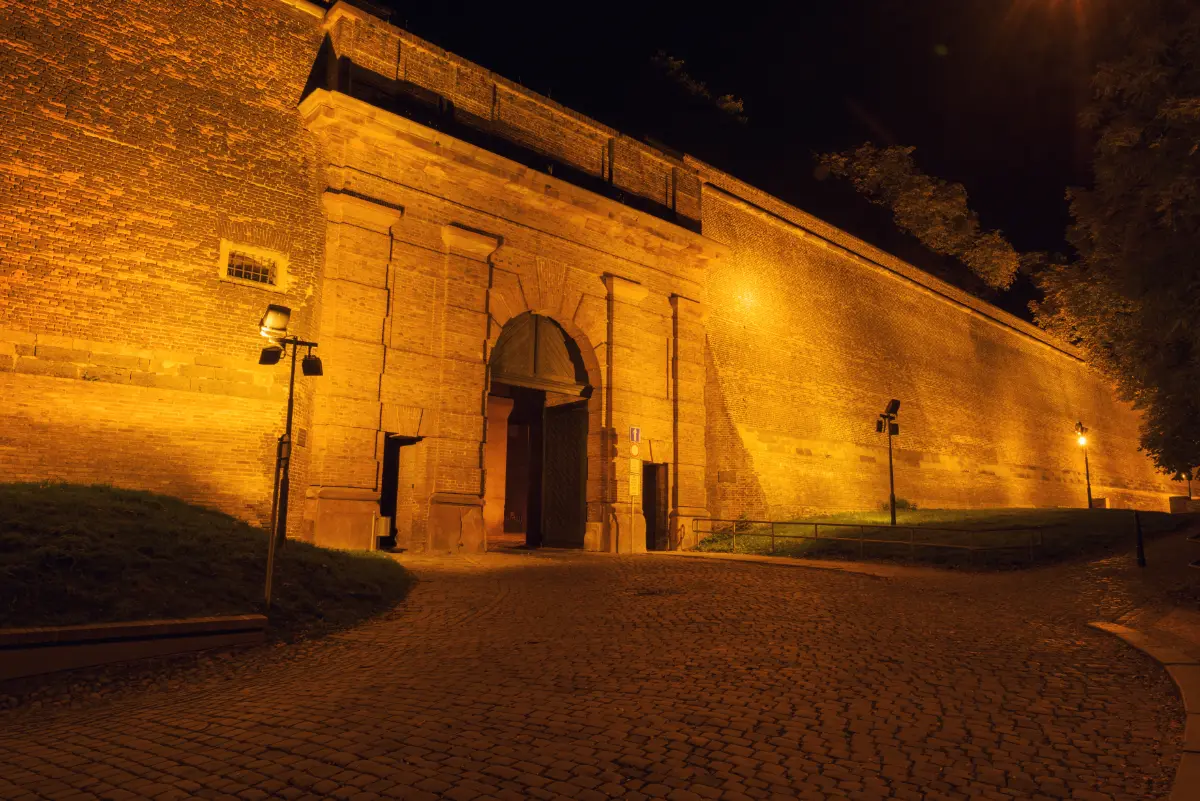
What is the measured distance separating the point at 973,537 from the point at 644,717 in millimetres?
13996

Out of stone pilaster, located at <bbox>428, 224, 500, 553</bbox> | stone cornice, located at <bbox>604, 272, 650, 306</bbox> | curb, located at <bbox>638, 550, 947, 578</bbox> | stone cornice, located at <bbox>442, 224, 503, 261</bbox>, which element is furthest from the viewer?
stone cornice, located at <bbox>604, 272, 650, 306</bbox>

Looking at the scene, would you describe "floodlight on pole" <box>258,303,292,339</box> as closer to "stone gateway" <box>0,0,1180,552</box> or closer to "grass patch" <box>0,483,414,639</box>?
"grass patch" <box>0,483,414,639</box>

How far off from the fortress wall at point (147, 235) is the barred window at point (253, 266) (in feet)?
0.39

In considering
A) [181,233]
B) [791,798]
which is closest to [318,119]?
[181,233]

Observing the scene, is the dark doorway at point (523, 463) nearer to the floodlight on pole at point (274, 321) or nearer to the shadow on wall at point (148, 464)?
the shadow on wall at point (148, 464)

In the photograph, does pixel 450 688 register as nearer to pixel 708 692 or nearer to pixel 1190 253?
pixel 708 692

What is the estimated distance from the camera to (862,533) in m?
16.4

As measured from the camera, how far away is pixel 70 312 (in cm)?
1127

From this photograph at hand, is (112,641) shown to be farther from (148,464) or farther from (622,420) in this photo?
(622,420)

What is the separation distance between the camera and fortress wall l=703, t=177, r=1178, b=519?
2139 centimetres

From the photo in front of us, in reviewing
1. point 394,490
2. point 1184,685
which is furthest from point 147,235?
point 1184,685

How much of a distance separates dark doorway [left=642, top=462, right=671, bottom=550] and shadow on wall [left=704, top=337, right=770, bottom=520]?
1497 mm

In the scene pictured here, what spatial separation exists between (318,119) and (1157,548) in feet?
59.3

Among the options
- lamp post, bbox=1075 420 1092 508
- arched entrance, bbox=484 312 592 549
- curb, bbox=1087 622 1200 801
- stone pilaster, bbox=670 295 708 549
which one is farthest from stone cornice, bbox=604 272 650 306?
lamp post, bbox=1075 420 1092 508
